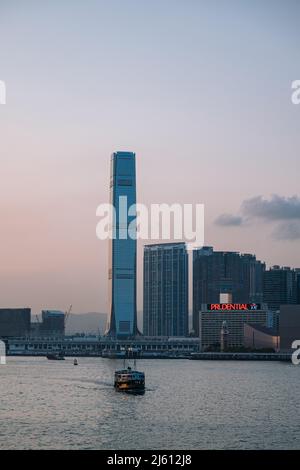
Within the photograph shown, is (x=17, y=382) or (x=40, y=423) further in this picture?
(x=17, y=382)

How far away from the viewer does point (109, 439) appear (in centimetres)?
5962

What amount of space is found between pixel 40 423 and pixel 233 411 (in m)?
17.1

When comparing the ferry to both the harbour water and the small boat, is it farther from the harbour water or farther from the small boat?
the harbour water

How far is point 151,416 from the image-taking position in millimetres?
73188

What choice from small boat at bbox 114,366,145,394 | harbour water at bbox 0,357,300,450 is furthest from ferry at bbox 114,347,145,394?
harbour water at bbox 0,357,300,450

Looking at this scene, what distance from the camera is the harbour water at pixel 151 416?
58688mm

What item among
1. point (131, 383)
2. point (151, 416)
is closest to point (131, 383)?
point (131, 383)

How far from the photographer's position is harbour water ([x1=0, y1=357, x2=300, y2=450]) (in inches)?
2311

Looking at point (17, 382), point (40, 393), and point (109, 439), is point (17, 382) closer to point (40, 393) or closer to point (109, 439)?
point (40, 393)

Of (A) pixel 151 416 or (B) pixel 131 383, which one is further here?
(B) pixel 131 383

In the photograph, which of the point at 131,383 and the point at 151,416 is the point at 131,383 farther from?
the point at 151,416

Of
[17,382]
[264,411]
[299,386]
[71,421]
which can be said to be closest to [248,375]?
[299,386]

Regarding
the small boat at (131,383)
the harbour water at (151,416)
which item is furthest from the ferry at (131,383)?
the harbour water at (151,416)

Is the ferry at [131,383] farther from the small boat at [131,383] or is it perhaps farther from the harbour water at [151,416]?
the harbour water at [151,416]
